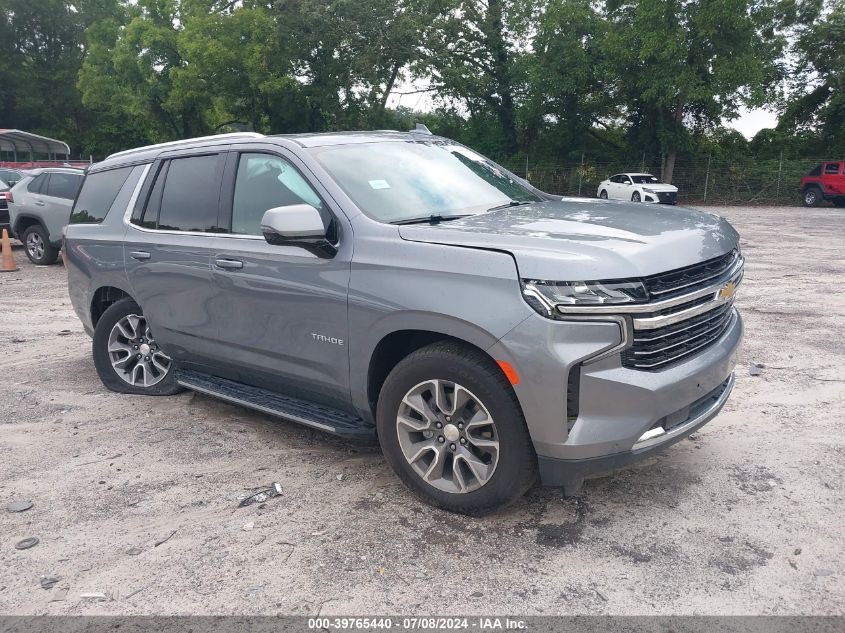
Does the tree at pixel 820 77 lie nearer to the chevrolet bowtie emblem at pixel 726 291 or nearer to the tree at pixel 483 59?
the tree at pixel 483 59

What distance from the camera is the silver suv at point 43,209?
1316 cm

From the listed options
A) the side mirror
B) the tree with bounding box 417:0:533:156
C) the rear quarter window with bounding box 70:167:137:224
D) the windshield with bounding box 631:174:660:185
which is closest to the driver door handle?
the side mirror

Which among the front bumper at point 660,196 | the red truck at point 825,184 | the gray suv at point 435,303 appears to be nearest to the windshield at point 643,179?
the front bumper at point 660,196

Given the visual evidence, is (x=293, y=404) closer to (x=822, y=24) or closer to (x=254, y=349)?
(x=254, y=349)

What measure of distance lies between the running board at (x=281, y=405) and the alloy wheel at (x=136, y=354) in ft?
1.62

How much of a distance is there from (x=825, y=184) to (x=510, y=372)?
30297 millimetres

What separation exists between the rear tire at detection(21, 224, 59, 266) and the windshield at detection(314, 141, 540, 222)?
11.0m

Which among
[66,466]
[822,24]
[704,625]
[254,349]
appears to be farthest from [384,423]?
[822,24]

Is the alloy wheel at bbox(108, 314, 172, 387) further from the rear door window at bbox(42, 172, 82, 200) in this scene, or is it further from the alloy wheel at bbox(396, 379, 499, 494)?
the rear door window at bbox(42, 172, 82, 200)

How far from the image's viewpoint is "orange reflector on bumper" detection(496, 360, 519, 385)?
10.3ft

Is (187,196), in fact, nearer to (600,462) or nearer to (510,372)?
(510,372)

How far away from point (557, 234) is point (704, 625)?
176cm

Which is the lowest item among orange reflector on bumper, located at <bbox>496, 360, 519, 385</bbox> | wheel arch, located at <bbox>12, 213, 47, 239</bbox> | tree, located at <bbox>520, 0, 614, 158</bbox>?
wheel arch, located at <bbox>12, 213, 47, 239</bbox>

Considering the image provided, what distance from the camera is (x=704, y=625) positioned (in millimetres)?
2697
